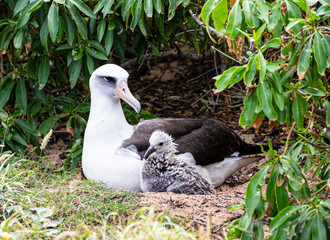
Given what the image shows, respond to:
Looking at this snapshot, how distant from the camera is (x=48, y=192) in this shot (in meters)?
4.67

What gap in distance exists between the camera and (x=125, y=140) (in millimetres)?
5395

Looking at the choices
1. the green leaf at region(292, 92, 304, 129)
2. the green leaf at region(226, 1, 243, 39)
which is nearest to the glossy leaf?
the green leaf at region(226, 1, 243, 39)

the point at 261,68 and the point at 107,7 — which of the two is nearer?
the point at 261,68

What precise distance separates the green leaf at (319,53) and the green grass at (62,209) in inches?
51.5

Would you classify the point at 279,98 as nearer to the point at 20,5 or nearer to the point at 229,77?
the point at 229,77

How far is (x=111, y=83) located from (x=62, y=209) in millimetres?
1525

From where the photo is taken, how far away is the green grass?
3889mm

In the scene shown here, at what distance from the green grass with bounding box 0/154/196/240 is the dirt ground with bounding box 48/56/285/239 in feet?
1.03

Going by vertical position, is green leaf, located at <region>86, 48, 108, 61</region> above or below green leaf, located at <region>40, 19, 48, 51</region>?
below

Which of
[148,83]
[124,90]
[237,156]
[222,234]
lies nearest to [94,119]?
[124,90]

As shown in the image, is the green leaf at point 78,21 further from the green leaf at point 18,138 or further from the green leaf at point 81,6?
the green leaf at point 18,138

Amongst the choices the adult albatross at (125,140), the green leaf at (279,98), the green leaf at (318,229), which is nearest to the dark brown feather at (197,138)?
Result: the adult albatross at (125,140)

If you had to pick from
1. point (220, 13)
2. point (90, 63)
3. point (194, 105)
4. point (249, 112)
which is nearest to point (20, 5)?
point (90, 63)

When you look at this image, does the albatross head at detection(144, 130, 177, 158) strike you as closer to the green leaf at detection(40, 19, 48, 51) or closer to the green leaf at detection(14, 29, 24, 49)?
the green leaf at detection(40, 19, 48, 51)
